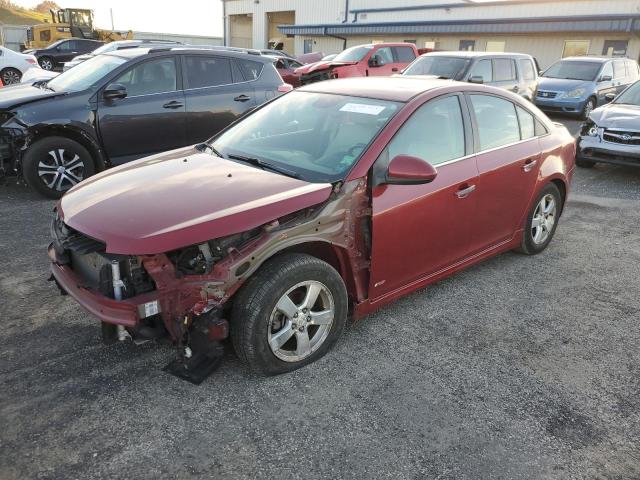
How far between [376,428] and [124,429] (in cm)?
128

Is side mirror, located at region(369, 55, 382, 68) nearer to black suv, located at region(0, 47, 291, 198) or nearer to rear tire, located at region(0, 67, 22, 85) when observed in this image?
black suv, located at region(0, 47, 291, 198)

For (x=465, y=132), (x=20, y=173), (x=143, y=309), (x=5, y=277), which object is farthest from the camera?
(x=20, y=173)

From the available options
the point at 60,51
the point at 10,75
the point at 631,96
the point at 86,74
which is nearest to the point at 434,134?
the point at 86,74

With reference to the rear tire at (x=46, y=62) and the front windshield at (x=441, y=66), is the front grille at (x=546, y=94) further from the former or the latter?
the rear tire at (x=46, y=62)

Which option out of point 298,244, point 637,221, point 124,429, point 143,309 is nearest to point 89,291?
point 143,309

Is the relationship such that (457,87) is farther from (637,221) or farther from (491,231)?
(637,221)

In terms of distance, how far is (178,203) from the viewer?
278 cm

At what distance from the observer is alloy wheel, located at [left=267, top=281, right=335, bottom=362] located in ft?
9.55

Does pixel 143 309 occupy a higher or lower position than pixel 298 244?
lower

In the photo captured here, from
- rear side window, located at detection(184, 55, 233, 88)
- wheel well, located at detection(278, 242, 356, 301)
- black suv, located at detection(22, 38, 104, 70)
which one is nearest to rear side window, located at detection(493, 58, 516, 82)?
rear side window, located at detection(184, 55, 233, 88)

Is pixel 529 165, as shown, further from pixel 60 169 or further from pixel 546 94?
pixel 546 94

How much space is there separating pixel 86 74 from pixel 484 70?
7.96 m

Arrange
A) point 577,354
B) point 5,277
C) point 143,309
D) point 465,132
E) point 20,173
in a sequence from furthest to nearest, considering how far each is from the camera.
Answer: point 20,173 → point 5,277 → point 465,132 → point 577,354 → point 143,309

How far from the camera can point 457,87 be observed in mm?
3842
